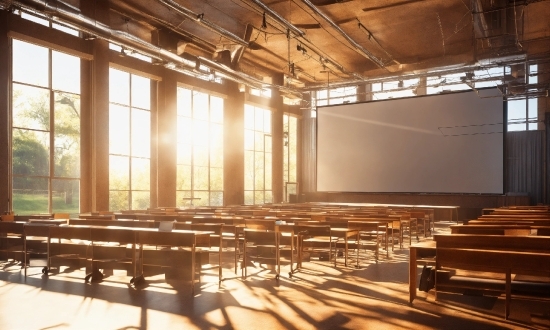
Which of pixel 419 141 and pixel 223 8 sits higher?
pixel 223 8

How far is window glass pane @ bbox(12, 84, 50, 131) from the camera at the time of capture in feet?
40.8

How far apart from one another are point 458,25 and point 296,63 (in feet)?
23.0

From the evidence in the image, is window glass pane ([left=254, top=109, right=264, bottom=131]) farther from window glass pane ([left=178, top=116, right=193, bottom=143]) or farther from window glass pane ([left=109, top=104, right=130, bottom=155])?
window glass pane ([left=109, top=104, right=130, bottom=155])

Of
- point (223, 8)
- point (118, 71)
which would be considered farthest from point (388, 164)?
point (118, 71)

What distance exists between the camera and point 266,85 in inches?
664

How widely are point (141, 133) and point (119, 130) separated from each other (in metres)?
0.94

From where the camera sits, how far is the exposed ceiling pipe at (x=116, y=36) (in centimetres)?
1009

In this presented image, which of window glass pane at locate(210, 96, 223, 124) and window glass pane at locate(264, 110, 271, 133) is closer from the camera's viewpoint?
window glass pane at locate(210, 96, 223, 124)

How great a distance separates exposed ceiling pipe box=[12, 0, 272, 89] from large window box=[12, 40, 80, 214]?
2369 millimetres

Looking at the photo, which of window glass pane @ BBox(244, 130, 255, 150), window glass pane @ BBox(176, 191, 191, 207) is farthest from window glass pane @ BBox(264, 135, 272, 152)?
window glass pane @ BBox(176, 191, 191, 207)

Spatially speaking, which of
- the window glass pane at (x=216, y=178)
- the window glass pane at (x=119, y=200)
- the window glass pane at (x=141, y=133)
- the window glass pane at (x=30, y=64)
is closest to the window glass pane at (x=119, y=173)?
the window glass pane at (x=119, y=200)

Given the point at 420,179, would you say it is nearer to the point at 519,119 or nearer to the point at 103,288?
the point at 519,119

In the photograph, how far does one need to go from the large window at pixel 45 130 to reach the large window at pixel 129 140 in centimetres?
159

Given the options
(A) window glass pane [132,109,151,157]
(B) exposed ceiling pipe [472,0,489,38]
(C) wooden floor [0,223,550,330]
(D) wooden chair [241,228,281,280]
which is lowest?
(C) wooden floor [0,223,550,330]
